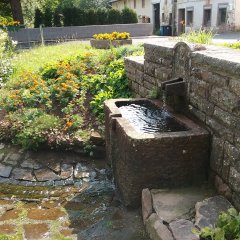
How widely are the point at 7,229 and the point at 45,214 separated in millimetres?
533

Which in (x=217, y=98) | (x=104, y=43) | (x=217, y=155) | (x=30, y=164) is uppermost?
(x=217, y=98)

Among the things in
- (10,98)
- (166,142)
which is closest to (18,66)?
(10,98)

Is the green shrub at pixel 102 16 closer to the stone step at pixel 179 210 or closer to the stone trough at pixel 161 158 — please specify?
the stone trough at pixel 161 158

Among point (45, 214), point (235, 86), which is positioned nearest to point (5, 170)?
point (45, 214)

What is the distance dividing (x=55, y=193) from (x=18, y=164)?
3.79 feet

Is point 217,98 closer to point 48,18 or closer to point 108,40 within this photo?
point 108,40

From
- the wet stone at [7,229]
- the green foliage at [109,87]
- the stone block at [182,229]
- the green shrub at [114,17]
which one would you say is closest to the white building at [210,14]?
the green shrub at [114,17]

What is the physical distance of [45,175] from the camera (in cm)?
555

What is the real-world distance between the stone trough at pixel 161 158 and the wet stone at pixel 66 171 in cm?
160

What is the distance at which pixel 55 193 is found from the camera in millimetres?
5078

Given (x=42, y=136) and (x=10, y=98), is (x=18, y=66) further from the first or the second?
(x=42, y=136)

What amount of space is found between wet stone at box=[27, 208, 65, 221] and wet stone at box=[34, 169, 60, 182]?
0.92 m

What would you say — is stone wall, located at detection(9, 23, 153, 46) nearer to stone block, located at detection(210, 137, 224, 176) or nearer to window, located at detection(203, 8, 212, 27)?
window, located at detection(203, 8, 212, 27)

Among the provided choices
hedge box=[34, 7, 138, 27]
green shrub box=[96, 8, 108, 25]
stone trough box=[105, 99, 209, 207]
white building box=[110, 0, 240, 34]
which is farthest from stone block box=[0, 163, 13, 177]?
green shrub box=[96, 8, 108, 25]
